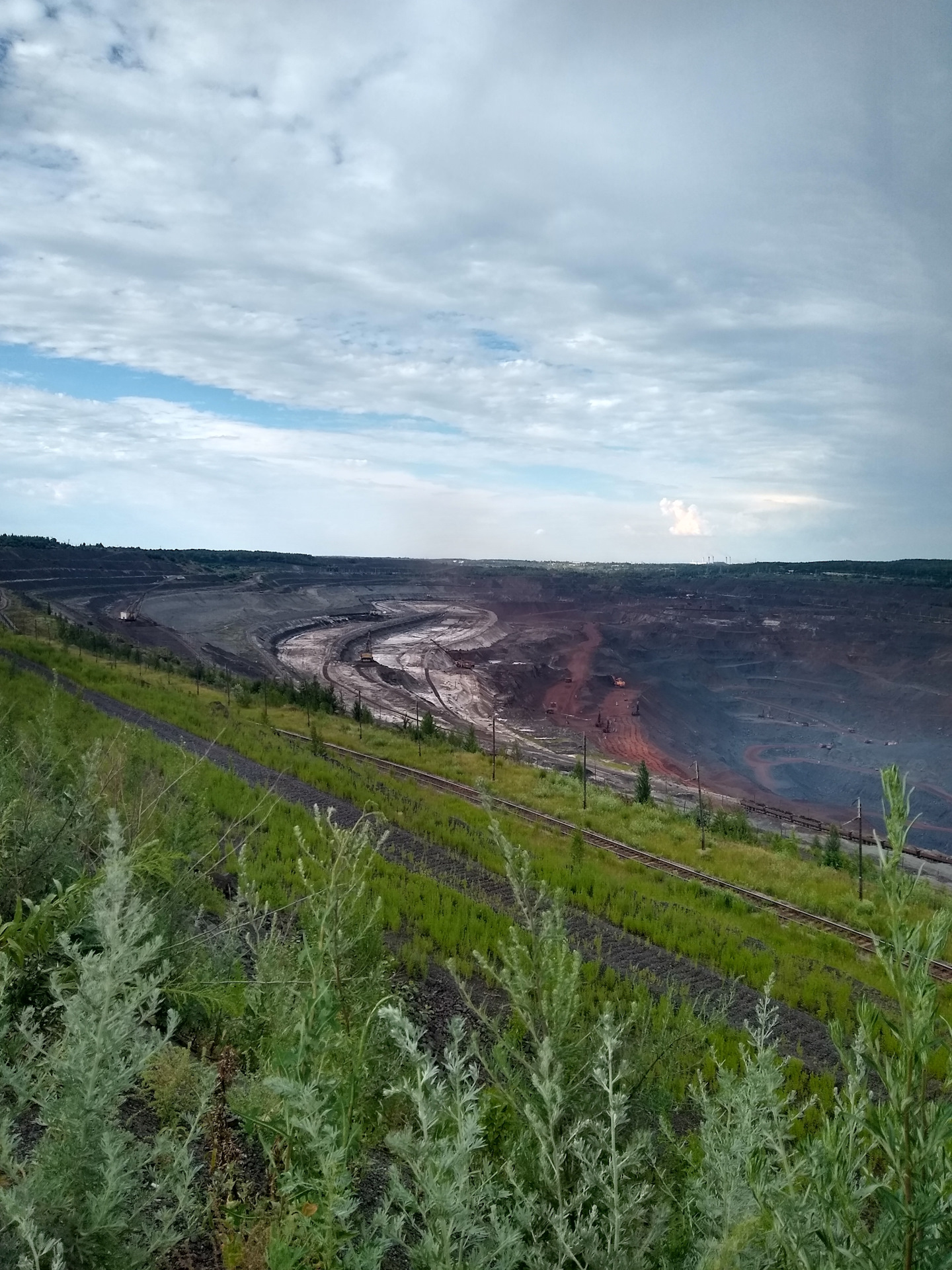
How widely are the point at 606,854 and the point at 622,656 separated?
60.9 m

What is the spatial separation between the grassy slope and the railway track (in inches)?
25.3

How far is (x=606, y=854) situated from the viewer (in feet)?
63.3

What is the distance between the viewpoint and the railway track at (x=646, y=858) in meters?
16.0

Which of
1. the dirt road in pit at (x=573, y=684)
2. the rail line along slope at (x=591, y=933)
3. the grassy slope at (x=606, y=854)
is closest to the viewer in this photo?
the rail line along slope at (x=591, y=933)

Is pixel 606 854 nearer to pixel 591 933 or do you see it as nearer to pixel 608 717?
Answer: pixel 591 933

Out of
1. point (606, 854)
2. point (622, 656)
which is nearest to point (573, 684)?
point (622, 656)

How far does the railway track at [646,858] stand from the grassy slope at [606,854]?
0.64 metres

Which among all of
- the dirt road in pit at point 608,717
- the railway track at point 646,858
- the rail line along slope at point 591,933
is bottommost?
the dirt road in pit at point 608,717

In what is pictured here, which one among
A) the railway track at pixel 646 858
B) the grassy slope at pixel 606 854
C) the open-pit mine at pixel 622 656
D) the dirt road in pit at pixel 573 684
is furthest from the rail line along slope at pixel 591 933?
the dirt road in pit at pixel 573 684

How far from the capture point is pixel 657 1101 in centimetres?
347

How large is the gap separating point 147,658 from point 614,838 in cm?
3470

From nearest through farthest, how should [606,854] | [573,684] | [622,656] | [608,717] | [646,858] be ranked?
[606,854], [646,858], [608,717], [573,684], [622,656]

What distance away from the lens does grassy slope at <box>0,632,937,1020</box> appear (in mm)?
12602

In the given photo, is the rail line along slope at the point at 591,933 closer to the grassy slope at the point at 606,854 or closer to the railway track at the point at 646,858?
the grassy slope at the point at 606,854
